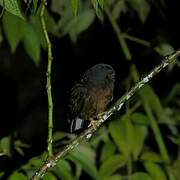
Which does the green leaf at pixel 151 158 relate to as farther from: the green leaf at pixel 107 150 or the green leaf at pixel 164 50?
the green leaf at pixel 164 50

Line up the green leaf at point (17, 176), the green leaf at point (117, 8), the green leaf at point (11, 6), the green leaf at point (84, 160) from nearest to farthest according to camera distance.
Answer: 1. the green leaf at point (11, 6)
2. the green leaf at point (17, 176)
3. the green leaf at point (84, 160)
4. the green leaf at point (117, 8)

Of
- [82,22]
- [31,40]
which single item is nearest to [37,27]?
[31,40]

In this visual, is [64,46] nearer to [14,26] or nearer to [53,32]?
[53,32]

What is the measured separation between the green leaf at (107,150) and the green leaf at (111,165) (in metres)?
0.04

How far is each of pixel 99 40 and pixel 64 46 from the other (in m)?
0.30

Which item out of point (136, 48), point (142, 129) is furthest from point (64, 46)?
point (142, 129)

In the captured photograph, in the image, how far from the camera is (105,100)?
1624 millimetres

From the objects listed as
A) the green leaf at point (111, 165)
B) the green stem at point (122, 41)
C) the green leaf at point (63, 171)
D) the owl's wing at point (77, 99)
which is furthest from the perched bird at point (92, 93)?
the green stem at point (122, 41)

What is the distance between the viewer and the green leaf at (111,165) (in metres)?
1.83

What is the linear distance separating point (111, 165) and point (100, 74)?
1.47 feet

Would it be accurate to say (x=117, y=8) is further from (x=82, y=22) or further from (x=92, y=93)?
(x=92, y=93)

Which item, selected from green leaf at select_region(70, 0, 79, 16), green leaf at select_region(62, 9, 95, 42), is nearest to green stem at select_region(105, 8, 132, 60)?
green leaf at select_region(62, 9, 95, 42)

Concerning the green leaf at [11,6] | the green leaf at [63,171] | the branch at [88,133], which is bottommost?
the green leaf at [63,171]

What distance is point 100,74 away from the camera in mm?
1495
